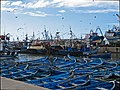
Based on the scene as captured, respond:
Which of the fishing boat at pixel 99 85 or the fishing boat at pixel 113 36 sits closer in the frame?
the fishing boat at pixel 99 85

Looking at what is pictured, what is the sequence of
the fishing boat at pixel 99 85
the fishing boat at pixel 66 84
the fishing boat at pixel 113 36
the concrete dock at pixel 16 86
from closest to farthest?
the concrete dock at pixel 16 86 → the fishing boat at pixel 99 85 → the fishing boat at pixel 66 84 → the fishing boat at pixel 113 36

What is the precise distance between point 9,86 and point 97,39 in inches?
3454

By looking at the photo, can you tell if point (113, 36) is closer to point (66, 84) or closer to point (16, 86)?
point (66, 84)

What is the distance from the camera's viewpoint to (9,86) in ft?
33.7

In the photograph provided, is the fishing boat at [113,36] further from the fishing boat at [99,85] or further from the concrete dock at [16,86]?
the concrete dock at [16,86]

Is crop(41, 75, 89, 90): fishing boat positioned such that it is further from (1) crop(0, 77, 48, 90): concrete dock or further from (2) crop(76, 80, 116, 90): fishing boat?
(1) crop(0, 77, 48, 90): concrete dock

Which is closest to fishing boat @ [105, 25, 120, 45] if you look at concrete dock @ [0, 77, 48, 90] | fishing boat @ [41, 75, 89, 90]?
fishing boat @ [41, 75, 89, 90]

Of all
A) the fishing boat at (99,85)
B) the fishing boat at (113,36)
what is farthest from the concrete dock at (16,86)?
the fishing boat at (113,36)

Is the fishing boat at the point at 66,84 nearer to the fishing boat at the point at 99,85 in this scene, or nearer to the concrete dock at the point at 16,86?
the fishing boat at the point at 99,85

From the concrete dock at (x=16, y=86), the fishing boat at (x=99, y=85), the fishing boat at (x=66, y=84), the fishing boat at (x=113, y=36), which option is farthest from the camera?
the fishing boat at (x=113, y=36)

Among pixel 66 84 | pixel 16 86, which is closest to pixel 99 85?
pixel 66 84

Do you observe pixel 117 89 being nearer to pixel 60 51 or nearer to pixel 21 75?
pixel 21 75

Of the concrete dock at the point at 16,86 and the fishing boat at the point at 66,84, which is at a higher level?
the concrete dock at the point at 16,86

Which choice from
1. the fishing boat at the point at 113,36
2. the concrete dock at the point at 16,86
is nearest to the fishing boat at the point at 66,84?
the concrete dock at the point at 16,86
